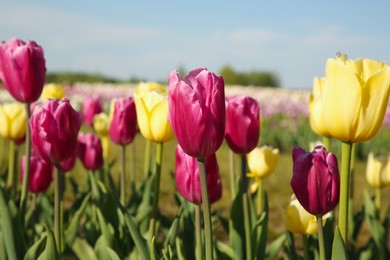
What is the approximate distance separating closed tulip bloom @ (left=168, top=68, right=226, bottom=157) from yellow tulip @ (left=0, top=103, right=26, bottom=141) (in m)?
1.34

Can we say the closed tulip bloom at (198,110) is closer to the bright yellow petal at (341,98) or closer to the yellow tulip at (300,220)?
the bright yellow petal at (341,98)

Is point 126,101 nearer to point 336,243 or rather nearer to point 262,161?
point 262,161

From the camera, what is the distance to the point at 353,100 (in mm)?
1247

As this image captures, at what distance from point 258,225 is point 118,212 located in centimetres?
57

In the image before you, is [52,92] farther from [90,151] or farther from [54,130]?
[54,130]

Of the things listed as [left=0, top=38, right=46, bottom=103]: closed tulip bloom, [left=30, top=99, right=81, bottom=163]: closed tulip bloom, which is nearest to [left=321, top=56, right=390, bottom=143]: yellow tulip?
[left=30, top=99, right=81, bottom=163]: closed tulip bloom

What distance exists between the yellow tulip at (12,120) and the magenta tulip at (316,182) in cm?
145

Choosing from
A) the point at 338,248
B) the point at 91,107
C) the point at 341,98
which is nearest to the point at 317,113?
the point at 341,98

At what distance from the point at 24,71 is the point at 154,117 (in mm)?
495

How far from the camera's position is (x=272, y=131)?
8.27 metres

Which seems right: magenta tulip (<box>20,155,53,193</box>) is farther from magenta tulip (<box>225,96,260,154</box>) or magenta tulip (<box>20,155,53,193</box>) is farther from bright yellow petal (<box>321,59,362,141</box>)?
bright yellow petal (<box>321,59,362,141</box>)

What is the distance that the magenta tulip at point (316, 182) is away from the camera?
122 cm

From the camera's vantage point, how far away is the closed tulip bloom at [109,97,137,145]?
2184 mm

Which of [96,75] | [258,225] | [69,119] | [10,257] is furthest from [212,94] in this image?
[96,75]
